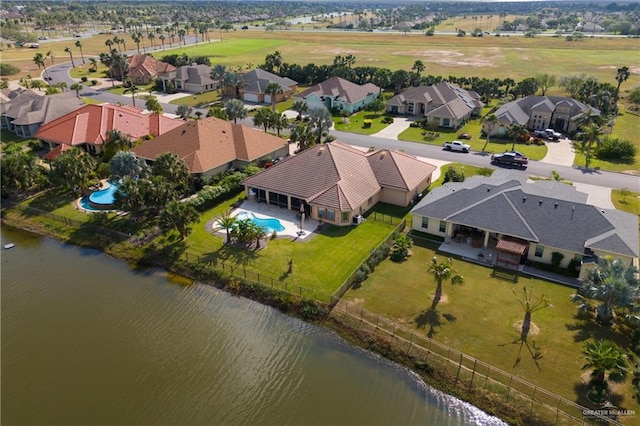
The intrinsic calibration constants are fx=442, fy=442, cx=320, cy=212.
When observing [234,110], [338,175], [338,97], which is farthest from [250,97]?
[338,175]

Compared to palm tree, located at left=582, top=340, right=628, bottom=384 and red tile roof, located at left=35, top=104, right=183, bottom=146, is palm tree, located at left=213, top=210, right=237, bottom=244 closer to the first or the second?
red tile roof, located at left=35, top=104, right=183, bottom=146

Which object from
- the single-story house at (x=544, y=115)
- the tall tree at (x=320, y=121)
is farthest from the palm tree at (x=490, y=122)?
the tall tree at (x=320, y=121)

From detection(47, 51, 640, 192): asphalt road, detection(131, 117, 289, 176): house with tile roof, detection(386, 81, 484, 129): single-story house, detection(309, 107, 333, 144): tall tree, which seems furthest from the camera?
detection(386, 81, 484, 129): single-story house

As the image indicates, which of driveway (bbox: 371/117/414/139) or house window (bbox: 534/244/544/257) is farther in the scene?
driveway (bbox: 371/117/414/139)

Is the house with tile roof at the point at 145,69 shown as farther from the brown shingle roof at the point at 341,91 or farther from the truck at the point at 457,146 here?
the truck at the point at 457,146

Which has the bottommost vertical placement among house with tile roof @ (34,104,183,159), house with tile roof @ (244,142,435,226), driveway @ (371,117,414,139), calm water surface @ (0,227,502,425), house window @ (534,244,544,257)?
calm water surface @ (0,227,502,425)

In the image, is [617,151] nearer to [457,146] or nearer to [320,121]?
[457,146]

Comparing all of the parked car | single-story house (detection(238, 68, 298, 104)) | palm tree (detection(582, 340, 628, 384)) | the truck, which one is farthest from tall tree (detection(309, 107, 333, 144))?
palm tree (detection(582, 340, 628, 384))
